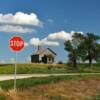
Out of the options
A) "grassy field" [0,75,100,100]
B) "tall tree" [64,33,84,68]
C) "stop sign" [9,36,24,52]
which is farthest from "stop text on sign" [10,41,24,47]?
"tall tree" [64,33,84,68]

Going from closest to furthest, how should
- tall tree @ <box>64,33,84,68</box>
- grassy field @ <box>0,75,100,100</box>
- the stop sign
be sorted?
the stop sign
grassy field @ <box>0,75,100,100</box>
tall tree @ <box>64,33,84,68</box>

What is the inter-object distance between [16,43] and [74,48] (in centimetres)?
8725

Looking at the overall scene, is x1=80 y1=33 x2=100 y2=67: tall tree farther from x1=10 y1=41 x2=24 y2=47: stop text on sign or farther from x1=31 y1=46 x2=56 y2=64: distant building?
x1=10 y1=41 x2=24 y2=47: stop text on sign

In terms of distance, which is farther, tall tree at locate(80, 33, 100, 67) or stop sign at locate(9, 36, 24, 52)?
tall tree at locate(80, 33, 100, 67)

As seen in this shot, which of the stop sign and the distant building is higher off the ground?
the distant building

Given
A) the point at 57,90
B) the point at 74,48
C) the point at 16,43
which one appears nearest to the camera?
the point at 16,43

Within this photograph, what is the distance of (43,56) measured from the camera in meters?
127

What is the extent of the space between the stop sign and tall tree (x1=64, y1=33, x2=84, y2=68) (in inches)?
3280

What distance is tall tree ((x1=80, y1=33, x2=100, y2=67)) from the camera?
108312mm

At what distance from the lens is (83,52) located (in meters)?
108

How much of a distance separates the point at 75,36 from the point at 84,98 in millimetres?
82545

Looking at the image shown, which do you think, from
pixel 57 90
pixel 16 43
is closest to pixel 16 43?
pixel 16 43

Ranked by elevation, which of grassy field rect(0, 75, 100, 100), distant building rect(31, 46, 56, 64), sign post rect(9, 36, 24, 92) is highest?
distant building rect(31, 46, 56, 64)

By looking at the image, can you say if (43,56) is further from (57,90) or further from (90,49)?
(57,90)
